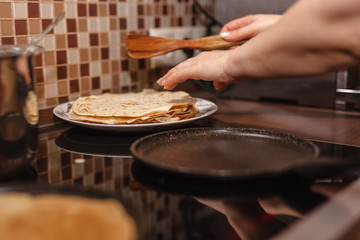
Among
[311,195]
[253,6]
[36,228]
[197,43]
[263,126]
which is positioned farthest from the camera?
[253,6]

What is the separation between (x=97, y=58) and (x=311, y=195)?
2.76ft

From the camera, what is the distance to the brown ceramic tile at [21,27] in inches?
40.6

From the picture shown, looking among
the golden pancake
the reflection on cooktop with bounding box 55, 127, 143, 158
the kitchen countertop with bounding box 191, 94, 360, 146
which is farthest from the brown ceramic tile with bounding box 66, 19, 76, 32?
the golden pancake

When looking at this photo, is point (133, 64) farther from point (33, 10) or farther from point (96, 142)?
point (96, 142)

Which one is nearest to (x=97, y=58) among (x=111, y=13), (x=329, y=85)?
(x=111, y=13)

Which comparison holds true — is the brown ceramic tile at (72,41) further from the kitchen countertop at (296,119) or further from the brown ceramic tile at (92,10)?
the kitchen countertop at (296,119)

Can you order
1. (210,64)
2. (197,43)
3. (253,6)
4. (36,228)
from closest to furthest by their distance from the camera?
(36,228)
(210,64)
(197,43)
(253,6)

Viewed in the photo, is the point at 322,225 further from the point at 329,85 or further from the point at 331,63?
the point at 329,85

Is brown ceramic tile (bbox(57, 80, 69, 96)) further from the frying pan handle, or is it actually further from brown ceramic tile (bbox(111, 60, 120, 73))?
the frying pan handle

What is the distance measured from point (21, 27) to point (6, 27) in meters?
0.04

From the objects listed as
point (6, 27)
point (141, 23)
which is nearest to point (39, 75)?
point (6, 27)

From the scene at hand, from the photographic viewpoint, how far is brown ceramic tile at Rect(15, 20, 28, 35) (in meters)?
1.03

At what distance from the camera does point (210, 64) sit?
0.83 m

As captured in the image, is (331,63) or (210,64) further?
(210,64)
